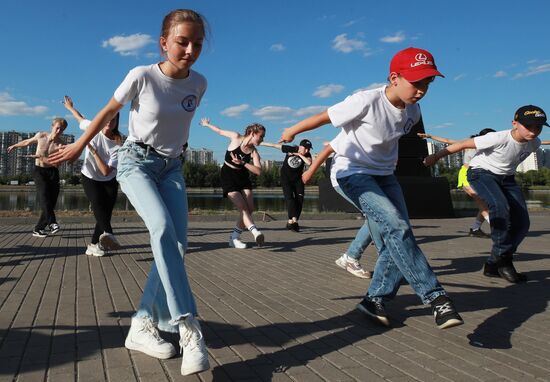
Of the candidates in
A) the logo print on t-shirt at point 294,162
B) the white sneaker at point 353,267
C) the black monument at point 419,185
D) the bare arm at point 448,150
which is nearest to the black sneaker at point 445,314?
the bare arm at point 448,150

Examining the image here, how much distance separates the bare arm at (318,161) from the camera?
392cm

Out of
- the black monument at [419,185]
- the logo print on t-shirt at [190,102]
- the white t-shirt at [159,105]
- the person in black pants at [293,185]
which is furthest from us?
the black monument at [419,185]

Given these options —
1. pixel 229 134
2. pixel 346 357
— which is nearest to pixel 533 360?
pixel 346 357

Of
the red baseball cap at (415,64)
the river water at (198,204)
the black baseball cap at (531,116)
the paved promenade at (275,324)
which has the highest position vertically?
the red baseball cap at (415,64)

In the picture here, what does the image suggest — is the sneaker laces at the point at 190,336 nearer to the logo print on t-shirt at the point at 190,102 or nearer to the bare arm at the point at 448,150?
the logo print on t-shirt at the point at 190,102

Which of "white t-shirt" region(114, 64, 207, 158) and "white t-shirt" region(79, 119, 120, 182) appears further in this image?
"white t-shirt" region(79, 119, 120, 182)

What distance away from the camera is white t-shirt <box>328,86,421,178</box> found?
3.42m

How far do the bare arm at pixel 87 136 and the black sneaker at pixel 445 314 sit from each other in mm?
2266

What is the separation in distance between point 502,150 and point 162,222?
13.7 ft

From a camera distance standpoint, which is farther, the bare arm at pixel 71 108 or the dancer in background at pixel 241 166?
the dancer in background at pixel 241 166

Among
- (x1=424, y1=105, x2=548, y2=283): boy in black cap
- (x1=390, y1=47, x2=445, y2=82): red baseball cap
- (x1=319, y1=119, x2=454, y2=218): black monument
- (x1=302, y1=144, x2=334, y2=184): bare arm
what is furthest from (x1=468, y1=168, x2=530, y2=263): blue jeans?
(x1=319, y1=119, x2=454, y2=218): black monument

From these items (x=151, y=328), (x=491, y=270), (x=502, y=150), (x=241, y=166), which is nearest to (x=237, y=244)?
(x=241, y=166)

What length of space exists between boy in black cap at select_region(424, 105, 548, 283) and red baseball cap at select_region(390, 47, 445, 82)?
6.64 ft

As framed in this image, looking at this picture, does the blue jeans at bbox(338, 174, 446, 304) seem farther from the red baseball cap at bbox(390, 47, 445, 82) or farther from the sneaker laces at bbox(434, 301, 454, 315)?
the red baseball cap at bbox(390, 47, 445, 82)
